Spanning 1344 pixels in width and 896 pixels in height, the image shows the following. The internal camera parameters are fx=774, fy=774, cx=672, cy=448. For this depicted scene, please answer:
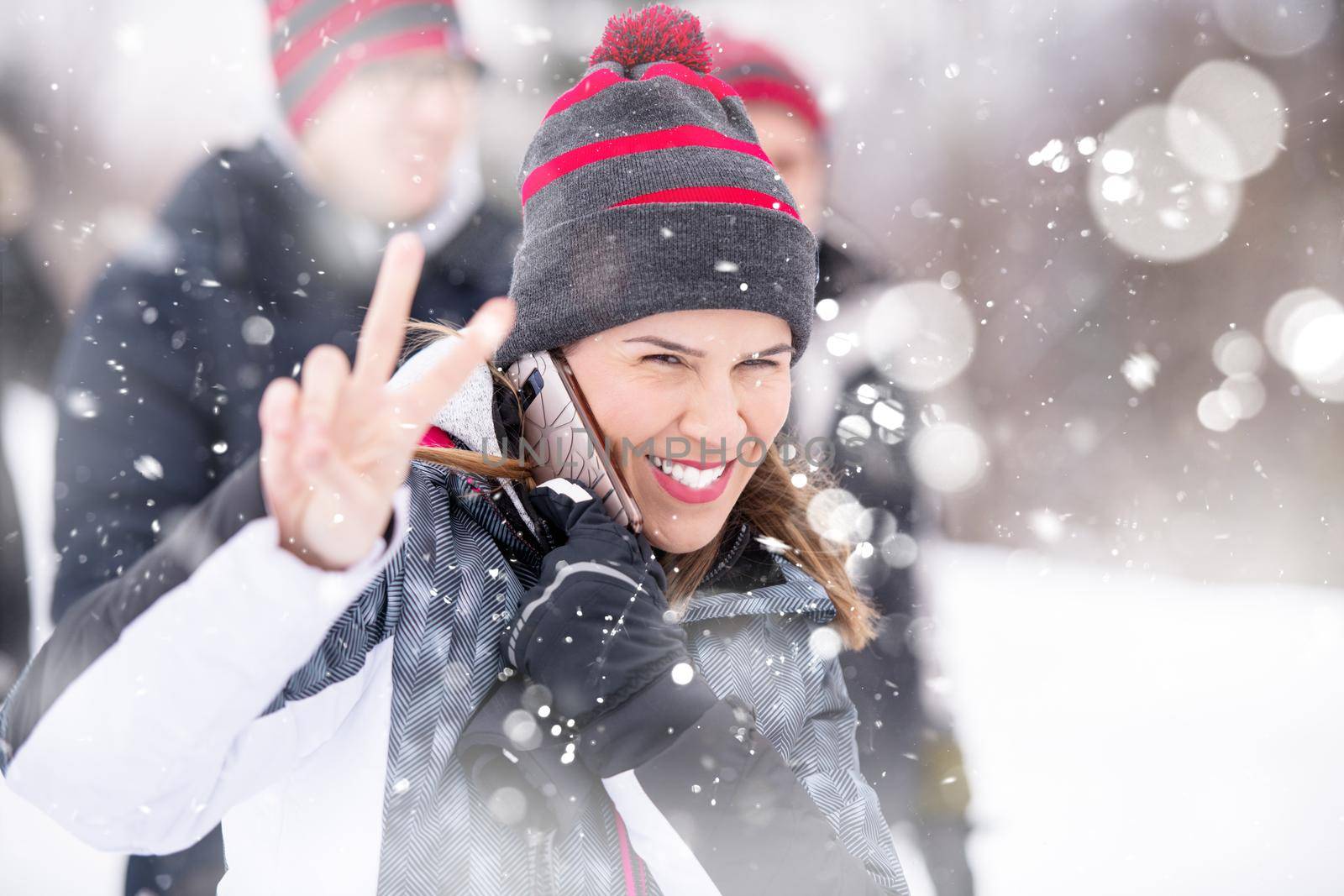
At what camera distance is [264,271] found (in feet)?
6.02

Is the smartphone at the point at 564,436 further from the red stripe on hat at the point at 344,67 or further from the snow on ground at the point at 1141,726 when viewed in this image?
the snow on ground at the point at 1141,726

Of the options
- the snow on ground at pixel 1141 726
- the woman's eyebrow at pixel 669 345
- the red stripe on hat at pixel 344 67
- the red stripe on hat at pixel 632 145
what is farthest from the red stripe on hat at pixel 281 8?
the snow on ground at pixel 1141 726

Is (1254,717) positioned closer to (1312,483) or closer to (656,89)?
(1312,483)

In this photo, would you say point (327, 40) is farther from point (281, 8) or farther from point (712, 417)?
point (712, 417)

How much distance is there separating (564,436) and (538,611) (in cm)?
32

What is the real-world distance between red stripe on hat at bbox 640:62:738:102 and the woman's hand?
75 cm

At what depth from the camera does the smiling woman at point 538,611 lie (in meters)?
0.66

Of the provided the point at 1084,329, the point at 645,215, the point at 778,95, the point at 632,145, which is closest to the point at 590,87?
the point at 632,145

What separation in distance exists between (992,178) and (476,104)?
8.18ft

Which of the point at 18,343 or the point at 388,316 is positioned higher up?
the point at 18,343

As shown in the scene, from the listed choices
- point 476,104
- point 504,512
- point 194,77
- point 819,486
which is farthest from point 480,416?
point 194,77

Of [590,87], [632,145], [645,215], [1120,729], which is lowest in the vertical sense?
[1120,729]

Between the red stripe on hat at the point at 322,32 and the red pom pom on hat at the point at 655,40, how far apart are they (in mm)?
908

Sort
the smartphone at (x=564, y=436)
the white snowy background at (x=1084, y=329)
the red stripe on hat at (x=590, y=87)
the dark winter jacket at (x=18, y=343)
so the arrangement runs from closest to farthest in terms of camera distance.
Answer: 1. the smartphone at (x=564, y=436)
2. the red stripe on hat at (x=590, y=87)
3. the dark winter jacket at (x=18, y=343)
4. the white snowy background at (x=1084, y=329)
